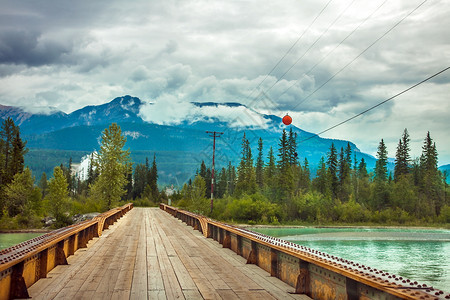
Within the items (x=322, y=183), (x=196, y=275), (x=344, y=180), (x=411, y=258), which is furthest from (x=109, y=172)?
(x=344, y=180)

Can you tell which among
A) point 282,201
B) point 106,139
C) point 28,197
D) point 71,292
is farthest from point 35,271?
point 282,201

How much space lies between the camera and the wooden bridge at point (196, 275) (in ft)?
20.1

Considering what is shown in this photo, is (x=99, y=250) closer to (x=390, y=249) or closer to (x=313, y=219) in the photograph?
(x=390, y=249)

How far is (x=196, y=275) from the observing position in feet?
→ 32.1

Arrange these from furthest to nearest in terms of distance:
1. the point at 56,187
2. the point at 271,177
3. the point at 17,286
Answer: the point at 271,177 < the point at 56,187 < the point at 17,286

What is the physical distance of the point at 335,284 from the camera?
6617mm

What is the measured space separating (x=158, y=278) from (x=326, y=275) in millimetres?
4033

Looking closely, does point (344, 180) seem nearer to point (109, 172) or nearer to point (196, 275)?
point (109, 172)

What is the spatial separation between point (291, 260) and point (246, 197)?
73139 mm

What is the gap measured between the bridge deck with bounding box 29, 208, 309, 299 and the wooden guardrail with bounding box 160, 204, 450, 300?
0.29 metres

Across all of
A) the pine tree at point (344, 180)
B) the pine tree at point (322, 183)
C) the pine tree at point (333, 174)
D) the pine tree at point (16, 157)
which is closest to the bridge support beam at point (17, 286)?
the pine tree at point (16, 157)

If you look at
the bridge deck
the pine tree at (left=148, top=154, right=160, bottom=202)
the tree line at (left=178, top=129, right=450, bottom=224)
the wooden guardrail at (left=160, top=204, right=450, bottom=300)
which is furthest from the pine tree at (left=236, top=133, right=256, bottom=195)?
the wooden guardrail at (left=160, top=204, right=450, bottom=300)

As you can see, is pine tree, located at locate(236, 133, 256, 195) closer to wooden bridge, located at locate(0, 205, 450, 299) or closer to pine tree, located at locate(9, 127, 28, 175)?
pine tree, located at locate(9, 127, 28, 175)

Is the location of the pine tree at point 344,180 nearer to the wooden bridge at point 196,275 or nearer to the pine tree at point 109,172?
the pine tree at point 109,172
